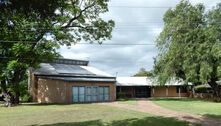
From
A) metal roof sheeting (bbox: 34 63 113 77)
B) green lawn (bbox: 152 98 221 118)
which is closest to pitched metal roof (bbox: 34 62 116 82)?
metal roof sheeting (bbox: 34 63 113 77)

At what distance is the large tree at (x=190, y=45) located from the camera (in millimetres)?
42281

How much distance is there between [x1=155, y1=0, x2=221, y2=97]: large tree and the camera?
1665 inches

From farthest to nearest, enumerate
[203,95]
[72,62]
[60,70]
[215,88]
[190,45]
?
[203,95]
[72,62]
[60,70]
[215,88]
[190,45]

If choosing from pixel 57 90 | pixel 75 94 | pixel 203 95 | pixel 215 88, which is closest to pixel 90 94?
pixel 75 94

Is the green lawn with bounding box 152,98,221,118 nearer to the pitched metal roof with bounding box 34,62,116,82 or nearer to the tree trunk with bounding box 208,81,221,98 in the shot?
the tree trunk with bounding box 208,81,221,98

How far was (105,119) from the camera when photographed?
76.4 feet

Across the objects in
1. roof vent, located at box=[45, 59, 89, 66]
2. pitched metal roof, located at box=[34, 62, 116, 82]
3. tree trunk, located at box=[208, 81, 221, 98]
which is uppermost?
roof vent, located at box=[45, 59, 89, 66]

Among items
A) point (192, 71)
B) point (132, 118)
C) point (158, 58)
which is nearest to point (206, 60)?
point (192, 71)

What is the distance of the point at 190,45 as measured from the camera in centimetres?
4444

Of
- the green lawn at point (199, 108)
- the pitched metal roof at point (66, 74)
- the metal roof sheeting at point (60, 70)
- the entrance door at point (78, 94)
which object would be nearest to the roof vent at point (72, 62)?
the metal roof sheeting at point (60, 70)

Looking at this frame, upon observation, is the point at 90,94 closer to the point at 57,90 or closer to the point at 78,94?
the point at 78,94

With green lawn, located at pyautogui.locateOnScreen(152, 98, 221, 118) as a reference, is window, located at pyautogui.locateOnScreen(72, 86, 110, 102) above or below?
above

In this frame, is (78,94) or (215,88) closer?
(78,94)

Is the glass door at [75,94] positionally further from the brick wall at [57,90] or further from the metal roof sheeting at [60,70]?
the metal roof sheeting at [60,70]
